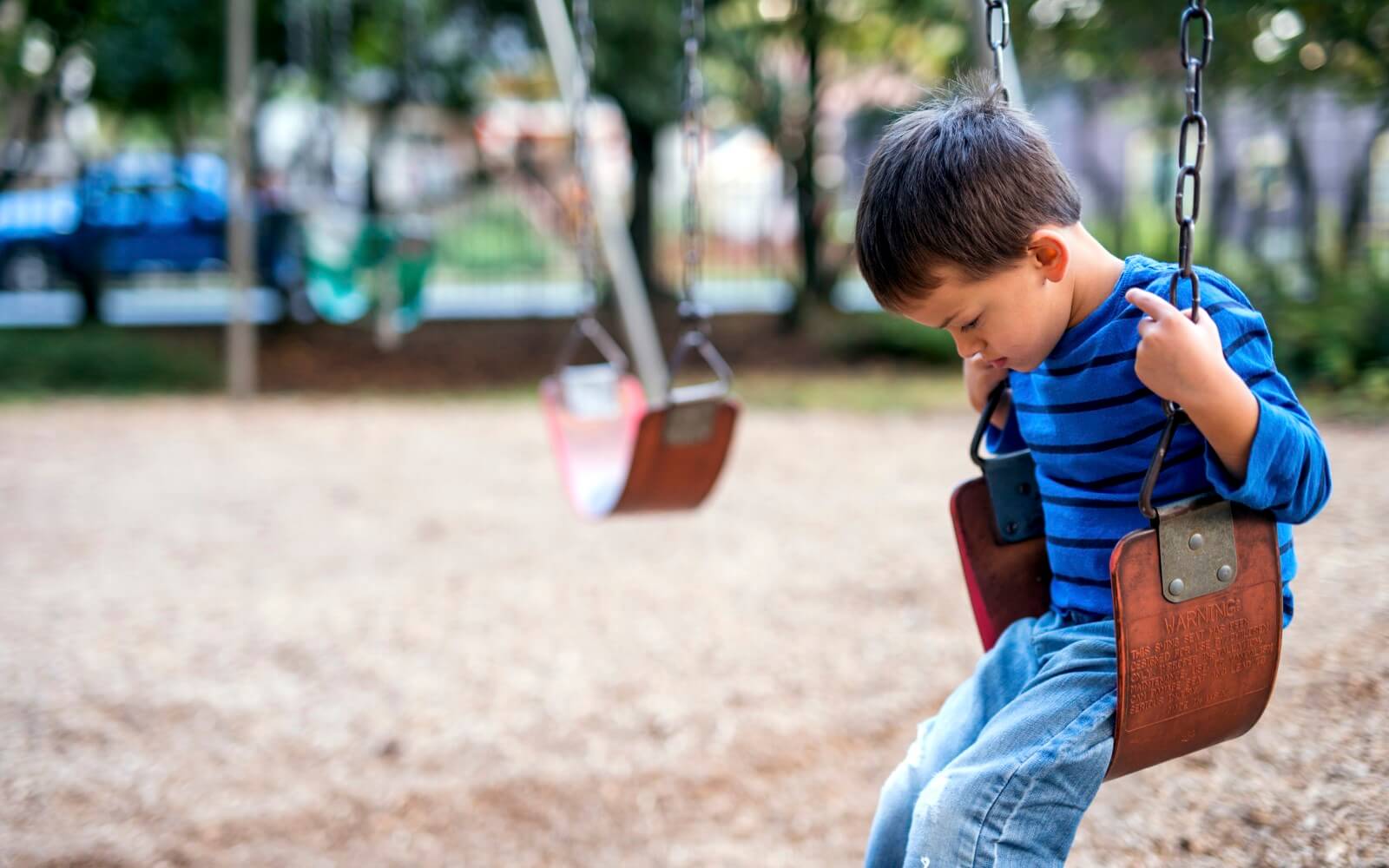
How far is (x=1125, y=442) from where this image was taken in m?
1.41

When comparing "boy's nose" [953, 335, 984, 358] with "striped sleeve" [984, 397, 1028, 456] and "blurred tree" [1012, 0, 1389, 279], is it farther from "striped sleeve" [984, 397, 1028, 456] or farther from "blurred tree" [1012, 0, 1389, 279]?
"blurred tree" [1012, 0, 1389, 279]

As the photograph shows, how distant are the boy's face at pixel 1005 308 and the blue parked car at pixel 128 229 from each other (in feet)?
27.9

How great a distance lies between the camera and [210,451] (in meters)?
6.40

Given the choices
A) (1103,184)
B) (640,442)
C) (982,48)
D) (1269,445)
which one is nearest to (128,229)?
(1103,184)

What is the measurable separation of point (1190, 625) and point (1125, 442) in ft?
0.67

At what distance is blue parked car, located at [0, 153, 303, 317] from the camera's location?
9922mm

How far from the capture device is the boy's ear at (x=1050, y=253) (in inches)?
53.6

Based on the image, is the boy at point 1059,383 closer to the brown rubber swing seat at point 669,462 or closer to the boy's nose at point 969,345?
the boy's nose at point 969,345

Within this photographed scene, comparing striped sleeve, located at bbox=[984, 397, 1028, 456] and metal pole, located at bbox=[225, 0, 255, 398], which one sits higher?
striped sleeve, located at bbox=[984, 397, 1028, 456]

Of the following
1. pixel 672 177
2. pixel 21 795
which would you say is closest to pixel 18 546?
pixel 21 795

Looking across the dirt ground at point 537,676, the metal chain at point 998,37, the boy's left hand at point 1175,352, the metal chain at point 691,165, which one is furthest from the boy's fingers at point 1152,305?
the metal chain at point 691,165

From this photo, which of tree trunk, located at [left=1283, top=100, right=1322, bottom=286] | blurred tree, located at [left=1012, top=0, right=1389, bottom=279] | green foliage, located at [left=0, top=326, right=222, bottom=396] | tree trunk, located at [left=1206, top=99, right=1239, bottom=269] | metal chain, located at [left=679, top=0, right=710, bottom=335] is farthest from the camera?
A: green foliage, located at [left=0, top=326, right=222, bottom=396]

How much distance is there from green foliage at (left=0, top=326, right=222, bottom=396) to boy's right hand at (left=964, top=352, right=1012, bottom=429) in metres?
7.60

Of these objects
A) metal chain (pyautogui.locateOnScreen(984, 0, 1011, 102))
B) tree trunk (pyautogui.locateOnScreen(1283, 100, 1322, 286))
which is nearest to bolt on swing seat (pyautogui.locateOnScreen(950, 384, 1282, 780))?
metal chain (pyautogui.locateOnScreen(984, 0, 1011, 102))
